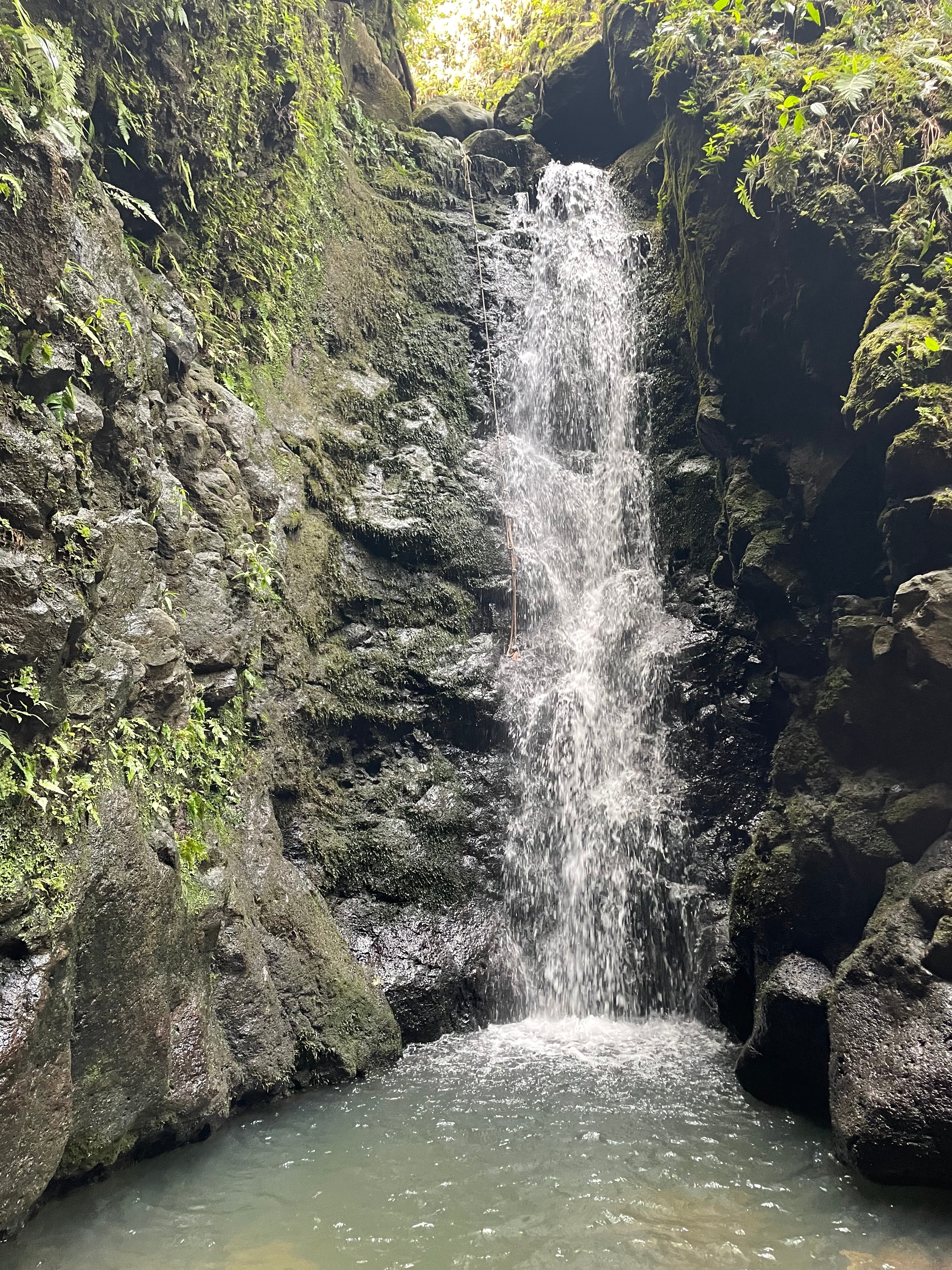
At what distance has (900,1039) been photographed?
405 cm

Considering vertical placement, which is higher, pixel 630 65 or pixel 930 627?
pixel 630 65

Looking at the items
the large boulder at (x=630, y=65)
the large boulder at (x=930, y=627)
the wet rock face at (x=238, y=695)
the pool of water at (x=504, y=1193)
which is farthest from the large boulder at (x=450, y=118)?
the pool of water at (x=504, y=1193)

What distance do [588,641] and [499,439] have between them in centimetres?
285

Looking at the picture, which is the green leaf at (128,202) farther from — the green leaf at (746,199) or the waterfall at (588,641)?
the green leaf at (746,199)

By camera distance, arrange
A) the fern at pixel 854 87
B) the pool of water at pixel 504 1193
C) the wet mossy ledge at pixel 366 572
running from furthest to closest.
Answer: the fern at pixel 854 87 < the wet mossy ledge at pixel 366 572 < the pool of water at pixel 504 1193

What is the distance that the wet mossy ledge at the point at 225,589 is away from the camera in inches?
147

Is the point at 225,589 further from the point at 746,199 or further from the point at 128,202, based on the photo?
the point at 746,199

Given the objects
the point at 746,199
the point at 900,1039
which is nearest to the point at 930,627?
the point at 900,1039

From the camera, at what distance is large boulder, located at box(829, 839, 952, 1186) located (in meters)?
3.74

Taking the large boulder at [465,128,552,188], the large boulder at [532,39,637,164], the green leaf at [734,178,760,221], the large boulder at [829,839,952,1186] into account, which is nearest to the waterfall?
the large boulder at [465,128,552,188]

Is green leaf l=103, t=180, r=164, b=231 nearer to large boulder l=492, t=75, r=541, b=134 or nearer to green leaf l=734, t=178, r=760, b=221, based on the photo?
green leaf l=734, t=178, r=760, b=221

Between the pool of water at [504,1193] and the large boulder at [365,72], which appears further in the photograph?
the large boulder at [365,72]

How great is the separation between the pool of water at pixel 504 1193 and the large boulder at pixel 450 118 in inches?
492

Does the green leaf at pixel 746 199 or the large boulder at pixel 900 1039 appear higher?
the green leaf at pixel 746 199
